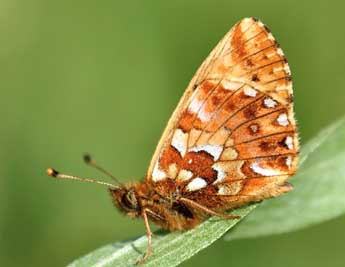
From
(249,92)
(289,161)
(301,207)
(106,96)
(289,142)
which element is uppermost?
(106,96)

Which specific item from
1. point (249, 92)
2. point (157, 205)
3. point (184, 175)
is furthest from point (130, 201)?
point (249, 92)

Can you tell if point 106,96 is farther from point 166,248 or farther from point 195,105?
point 166,248

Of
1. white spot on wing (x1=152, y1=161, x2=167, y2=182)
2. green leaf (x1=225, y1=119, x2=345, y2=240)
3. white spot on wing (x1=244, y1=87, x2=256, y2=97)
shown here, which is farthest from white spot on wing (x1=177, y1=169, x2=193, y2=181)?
white spot on wing (x1=244, y1=87, x2=256, y2=97)

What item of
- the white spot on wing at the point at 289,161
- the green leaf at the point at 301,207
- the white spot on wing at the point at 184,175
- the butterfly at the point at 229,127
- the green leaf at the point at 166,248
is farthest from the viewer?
the white spot on wing at the point at 184,175

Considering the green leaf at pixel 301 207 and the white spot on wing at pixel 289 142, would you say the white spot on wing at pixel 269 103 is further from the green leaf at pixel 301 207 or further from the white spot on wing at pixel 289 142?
the green leaf at pixel 301 207

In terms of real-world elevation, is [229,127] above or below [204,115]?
below

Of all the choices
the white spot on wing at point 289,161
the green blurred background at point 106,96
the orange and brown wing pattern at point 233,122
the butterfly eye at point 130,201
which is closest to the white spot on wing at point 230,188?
the orange and brown wing pattern at point 233,122

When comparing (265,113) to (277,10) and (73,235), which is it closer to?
(73,235)
